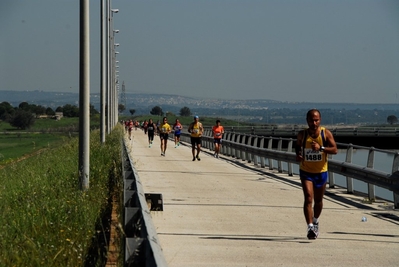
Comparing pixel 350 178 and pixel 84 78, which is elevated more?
pixel 84 78

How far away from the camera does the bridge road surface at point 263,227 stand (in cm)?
1083

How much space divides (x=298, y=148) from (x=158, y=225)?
112 inches

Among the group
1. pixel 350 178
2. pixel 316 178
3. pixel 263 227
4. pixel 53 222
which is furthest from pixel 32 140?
pixel 53 222

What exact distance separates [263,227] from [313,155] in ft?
6.70

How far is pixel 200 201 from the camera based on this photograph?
59.4 feet

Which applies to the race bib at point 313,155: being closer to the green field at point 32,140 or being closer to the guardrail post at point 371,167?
the guardrail post at point 371,167

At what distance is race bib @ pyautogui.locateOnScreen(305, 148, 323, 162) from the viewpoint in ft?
40.2

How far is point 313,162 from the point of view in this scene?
40.4 ft

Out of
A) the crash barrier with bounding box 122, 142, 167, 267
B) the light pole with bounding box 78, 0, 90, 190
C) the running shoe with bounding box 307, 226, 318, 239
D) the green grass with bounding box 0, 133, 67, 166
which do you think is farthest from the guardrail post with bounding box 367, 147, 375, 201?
the green grass with bounding box 0, 133, 67, 166

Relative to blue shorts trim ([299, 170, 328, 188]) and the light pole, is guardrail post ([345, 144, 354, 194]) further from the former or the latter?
blue shorts trim ([299, 170, 328, 188])

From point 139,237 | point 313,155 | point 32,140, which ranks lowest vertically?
point 32,140

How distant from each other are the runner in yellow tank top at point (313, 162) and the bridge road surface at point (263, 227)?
1.36 feet

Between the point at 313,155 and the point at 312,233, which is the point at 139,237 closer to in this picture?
the point at 312,233

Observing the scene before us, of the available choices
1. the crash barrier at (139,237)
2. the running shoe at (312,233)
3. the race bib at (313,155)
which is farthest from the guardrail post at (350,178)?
the crash barrier at (139,237)
